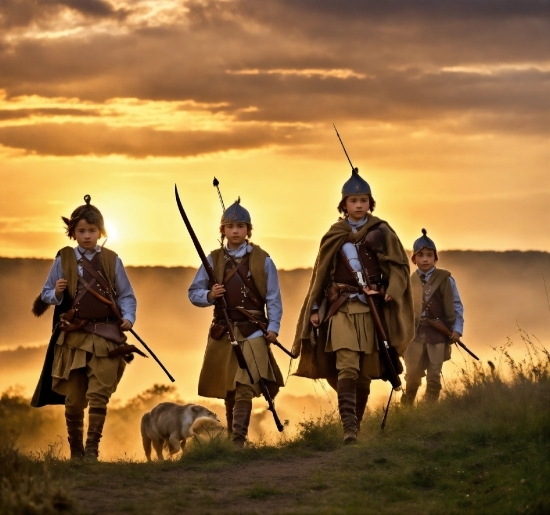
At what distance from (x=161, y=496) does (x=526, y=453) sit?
3119 millimetres

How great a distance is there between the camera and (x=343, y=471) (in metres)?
10.1

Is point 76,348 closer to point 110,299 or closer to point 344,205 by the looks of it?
point 110,299

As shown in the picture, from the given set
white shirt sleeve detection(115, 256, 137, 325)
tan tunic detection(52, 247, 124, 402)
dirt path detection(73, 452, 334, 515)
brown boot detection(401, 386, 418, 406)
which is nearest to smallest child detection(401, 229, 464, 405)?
brown boot detection(401, 386, 418, 406)

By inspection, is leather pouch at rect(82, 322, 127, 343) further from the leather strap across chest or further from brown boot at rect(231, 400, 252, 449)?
brown boot at rect(231, 400, 252, 449)

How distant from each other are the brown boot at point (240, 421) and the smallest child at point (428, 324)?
3598mm

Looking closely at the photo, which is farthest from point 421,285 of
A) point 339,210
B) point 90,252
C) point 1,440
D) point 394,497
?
point 1,440

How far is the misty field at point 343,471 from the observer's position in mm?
8586

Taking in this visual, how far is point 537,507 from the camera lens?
8.25 m

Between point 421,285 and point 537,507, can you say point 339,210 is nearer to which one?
point 421,285

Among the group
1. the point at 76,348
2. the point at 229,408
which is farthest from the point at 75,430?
the point at 229,408

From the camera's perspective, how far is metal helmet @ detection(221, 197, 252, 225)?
11.9 meters

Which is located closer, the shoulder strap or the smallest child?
the shoulder strap

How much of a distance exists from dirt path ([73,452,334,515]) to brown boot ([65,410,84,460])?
1.18 meters

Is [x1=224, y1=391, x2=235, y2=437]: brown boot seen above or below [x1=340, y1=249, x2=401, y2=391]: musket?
below
